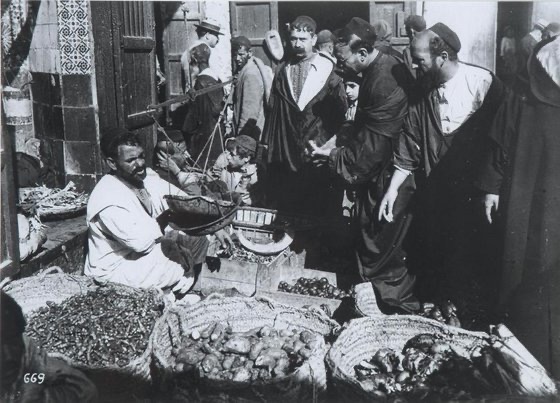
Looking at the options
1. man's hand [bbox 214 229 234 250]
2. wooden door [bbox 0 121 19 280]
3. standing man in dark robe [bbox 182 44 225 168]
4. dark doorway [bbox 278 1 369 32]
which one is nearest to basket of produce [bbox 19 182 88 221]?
wooden door [bbox 0 121 19 280]

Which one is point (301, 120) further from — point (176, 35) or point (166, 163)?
point (176, 35)

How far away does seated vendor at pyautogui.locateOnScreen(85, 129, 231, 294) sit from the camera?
12.7 ft

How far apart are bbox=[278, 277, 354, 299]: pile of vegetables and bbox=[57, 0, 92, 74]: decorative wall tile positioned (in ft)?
9.66

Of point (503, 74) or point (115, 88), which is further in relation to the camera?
point (503, 74)

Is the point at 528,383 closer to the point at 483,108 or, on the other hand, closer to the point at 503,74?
the point at 483,108

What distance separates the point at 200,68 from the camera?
24.3 ft

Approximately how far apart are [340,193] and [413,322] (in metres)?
2.44

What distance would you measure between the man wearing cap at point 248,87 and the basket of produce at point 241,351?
3616 millimetres

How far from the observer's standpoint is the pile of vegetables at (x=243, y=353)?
3.30m

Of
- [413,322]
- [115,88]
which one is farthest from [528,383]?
[115,88]

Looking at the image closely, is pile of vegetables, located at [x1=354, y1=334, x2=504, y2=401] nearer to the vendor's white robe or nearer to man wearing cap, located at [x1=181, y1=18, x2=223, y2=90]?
the vendor's white robe

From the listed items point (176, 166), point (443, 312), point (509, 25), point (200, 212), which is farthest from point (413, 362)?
point (509, 25)

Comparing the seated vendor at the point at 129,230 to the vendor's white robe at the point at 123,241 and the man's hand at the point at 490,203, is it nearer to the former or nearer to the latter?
the vendor's white robe at the point at 123,241

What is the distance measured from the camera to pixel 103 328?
3.35m
